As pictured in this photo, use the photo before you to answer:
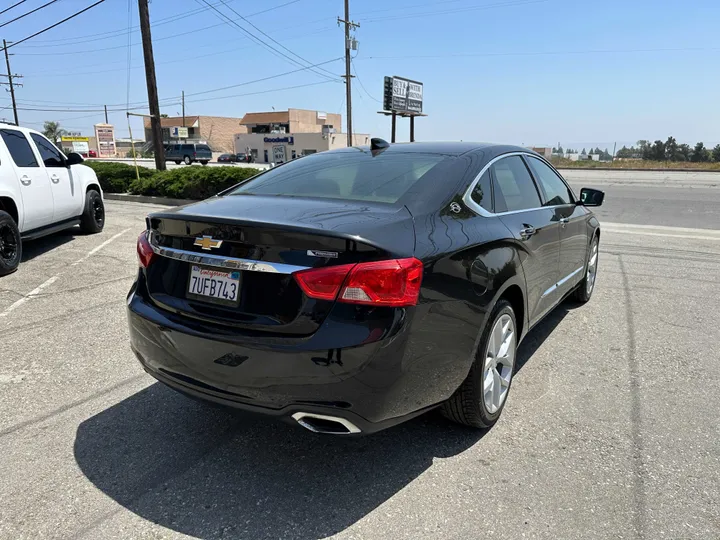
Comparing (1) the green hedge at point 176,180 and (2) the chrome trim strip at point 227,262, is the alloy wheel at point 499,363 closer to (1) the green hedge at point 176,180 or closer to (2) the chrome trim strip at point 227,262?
(2) the chrome trim strip at point 227,262

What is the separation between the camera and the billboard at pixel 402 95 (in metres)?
38.0

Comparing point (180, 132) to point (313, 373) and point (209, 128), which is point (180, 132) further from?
point (313, 373)

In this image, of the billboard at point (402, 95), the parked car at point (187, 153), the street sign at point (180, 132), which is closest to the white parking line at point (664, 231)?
the billboard at point (402, 95)

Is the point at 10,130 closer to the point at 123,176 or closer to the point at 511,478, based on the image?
the point at 511,478

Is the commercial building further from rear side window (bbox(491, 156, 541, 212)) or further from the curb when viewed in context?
rear side window (bbox(491, 156, 541, 212))

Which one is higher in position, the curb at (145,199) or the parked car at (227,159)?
the parked car at (227,159)

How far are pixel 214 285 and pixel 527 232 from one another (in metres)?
2.06

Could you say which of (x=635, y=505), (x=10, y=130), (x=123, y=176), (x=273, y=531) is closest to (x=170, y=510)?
(x=273, y=531)

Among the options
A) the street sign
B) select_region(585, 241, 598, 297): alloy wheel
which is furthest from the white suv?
the street sign

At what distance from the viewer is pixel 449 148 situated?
361 cm

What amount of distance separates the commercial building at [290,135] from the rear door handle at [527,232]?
4547cm

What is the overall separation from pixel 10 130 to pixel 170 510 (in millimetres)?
6815

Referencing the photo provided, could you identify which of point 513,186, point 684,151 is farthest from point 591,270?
point 684,151

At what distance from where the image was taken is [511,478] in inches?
105
